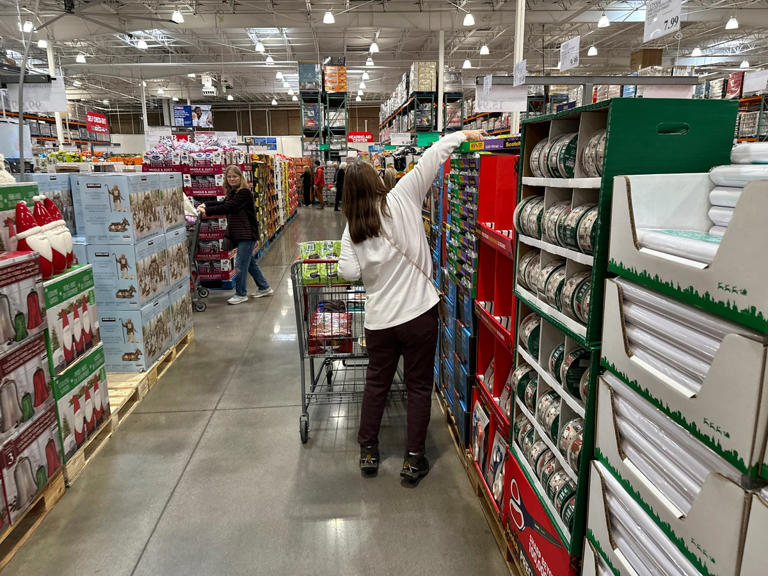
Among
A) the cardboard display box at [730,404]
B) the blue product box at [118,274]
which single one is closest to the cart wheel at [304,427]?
the blue product box at [118,274]

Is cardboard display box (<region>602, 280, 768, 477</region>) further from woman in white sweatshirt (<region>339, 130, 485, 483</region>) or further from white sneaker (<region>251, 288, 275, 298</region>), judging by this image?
white sneaker (<region>251, 288, 275, 298</region>)

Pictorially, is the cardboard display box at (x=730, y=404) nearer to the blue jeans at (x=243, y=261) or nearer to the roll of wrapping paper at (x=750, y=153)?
the roll of wrapping paper at (x=750, y=153)

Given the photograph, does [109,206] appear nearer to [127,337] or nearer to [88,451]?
[127,337]

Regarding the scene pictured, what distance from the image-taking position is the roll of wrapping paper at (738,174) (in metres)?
1.23

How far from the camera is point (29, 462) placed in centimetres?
268

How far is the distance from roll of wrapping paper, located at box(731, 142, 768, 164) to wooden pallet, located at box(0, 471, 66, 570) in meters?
3.29

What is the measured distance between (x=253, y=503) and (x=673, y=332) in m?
2.53

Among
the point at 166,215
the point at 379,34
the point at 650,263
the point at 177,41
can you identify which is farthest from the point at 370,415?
the point at 177,41

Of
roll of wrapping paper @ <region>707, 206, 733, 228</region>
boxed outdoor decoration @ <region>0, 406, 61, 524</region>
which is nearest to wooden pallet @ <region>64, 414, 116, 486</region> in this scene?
boxed outdoor decoration @ <region>0, 406, 61, 524</region>

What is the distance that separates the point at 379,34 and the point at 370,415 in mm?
17529

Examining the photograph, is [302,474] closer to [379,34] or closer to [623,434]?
[623,434]

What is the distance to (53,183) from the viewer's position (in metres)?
4.26

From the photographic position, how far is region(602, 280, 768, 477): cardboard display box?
0.92 meters

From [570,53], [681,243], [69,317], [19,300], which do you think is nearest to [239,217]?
[69,317]
